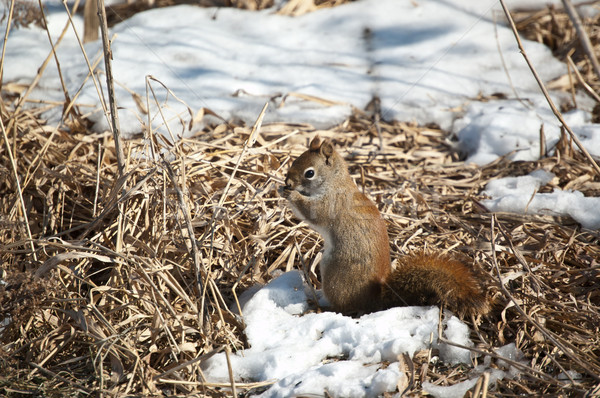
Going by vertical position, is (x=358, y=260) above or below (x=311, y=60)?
below

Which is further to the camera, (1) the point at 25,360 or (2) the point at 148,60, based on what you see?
(2) the point at 148,60

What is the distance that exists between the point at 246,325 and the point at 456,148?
7.39 ft

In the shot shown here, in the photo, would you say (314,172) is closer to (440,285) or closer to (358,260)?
(358,260)

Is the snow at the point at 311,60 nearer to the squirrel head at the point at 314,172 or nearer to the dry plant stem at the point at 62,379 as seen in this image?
the squirrel head at the point at 314,172

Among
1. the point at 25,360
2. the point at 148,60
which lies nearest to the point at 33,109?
the point at 148,60

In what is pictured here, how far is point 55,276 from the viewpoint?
204 cm

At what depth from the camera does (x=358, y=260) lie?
88.4 inches

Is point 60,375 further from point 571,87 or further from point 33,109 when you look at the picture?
point 571,87

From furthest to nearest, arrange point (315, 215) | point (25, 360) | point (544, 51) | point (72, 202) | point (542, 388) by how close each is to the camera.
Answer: point (544, 51) → point (72, 202) → point (315, 215) → point (25, 360) → point (542, 388)

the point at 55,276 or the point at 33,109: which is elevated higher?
the point at 33,109

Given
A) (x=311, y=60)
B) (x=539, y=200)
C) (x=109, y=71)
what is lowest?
(x=539, y=200)

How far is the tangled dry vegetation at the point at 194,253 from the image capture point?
1.90m

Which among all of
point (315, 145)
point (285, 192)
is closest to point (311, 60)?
point (315, 145)

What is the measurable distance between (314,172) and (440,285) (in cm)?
75
